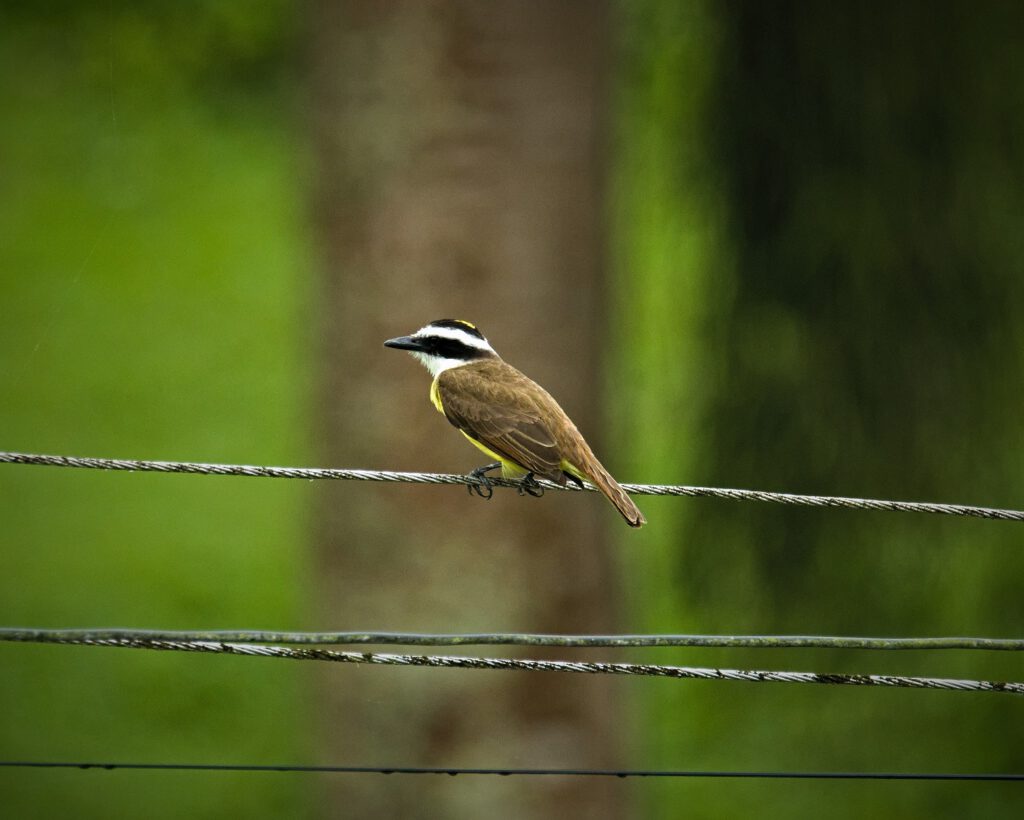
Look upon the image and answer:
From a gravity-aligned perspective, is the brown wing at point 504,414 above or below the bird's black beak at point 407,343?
below

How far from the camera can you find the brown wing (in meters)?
5.04

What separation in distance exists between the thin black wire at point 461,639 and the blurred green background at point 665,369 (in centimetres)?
162

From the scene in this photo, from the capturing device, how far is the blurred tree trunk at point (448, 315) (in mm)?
4996

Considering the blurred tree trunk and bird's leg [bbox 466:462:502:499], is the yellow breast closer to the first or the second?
the blurred tree trunk

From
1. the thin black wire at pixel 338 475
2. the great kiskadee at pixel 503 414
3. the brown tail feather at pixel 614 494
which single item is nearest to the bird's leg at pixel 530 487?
the great kiskadee at pixel 503 414

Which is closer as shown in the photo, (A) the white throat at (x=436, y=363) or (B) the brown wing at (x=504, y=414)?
(B) the brown wing at (x=504, y=414)

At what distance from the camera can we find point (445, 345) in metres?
5.24

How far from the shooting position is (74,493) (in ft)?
41.8

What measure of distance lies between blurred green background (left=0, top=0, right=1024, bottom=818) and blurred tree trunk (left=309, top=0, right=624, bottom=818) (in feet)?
1.25

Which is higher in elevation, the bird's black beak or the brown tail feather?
the bird's black beak

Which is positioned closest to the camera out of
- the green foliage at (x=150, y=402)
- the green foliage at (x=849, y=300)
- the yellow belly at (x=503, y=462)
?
the green foliage at (x=849, y=300)

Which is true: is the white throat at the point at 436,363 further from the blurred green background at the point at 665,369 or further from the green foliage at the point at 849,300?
the green foliage at the point at 849,300

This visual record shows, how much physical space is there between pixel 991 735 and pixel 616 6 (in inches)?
244

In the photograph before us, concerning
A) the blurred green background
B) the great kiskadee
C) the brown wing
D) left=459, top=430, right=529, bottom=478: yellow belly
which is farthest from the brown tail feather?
the blurred green background
